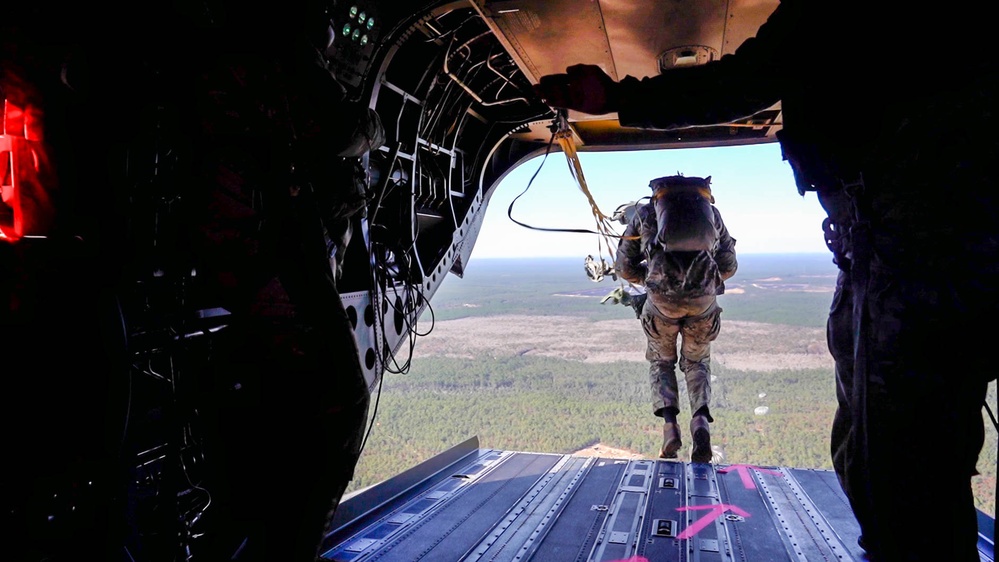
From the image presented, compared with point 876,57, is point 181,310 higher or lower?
lower

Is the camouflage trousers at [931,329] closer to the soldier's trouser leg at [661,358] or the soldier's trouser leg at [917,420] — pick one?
the soldier's trouser leg at [917,420]

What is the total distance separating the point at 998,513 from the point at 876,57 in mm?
1216

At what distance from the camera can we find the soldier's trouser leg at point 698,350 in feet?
16.9

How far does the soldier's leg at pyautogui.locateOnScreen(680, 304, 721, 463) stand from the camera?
5.03 metres

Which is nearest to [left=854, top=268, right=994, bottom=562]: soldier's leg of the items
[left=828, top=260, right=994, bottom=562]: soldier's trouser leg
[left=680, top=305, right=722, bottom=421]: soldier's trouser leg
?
[left=828, top=260, right=994, bottom=562]: soldier's trouser leg

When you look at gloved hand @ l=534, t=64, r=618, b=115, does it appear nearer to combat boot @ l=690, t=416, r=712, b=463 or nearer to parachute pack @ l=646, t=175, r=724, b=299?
parachute pack @ l=646, t=175, r=724, b=299

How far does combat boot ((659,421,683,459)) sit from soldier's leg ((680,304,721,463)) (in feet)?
0.66

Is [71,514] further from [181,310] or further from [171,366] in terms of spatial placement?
[181,310]

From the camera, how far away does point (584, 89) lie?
6.46ft

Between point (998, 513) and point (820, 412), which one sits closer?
point (998, 513)

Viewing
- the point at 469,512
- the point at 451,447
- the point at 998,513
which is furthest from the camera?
the point at 451,447

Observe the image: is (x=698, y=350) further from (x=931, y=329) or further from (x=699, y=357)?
(x=931, y=329)

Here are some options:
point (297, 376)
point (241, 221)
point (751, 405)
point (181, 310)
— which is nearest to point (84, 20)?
point (241, 221)

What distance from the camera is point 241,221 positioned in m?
1.82
